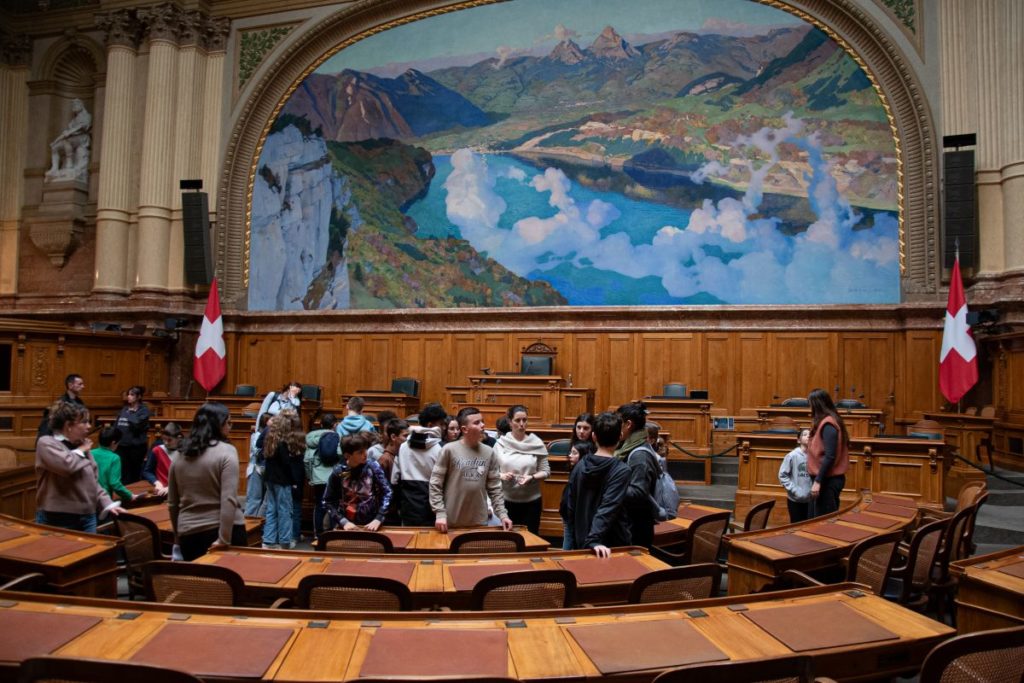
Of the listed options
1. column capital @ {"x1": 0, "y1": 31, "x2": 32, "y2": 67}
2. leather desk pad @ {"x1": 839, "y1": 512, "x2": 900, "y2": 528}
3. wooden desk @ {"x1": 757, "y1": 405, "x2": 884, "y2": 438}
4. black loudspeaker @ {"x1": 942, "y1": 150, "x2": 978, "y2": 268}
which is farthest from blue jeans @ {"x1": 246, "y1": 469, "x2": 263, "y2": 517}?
column capital @ {"x1": 0, "y1": 31, "x2": 32, "y2": 67}

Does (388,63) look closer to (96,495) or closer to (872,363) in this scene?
(872,363)

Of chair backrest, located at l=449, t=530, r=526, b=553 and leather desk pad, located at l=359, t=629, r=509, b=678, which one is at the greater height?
leather desk pad, located at l=359, t=629, r=509, b=678

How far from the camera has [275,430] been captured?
6.53m

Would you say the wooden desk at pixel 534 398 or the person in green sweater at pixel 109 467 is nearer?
the person in green sweater at pixel 109 467

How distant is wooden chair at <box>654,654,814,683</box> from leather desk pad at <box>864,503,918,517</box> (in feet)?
13.0

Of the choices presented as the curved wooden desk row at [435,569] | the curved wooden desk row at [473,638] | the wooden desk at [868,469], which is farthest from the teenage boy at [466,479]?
the wooden desk at [868,469]

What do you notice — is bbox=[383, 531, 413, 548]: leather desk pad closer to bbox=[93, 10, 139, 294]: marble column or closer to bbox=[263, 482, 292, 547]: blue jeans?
bbox=[263, 482, 292, 547]: blue jeans

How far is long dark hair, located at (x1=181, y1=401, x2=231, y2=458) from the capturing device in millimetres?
4352

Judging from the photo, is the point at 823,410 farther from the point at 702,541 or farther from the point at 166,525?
the point at 166,525

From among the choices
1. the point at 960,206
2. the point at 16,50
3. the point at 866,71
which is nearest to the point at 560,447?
the point at 960,206

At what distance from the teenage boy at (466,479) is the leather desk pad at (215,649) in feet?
7.96

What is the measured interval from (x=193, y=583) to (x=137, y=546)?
1.92 meters

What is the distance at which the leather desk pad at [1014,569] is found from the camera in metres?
3.46

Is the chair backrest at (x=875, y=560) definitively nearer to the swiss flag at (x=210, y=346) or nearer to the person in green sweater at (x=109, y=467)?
the person in green sweater at (x=109, y=467)
